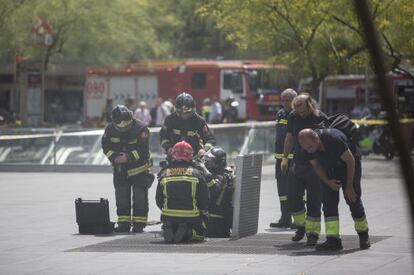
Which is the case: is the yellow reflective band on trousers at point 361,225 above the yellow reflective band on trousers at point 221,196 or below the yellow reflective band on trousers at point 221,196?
below

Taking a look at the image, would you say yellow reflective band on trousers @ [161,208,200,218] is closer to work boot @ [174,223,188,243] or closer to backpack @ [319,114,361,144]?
work boot @ [174,223,188,243]

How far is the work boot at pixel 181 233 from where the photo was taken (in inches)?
440

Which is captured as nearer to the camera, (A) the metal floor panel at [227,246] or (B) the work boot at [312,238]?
(A) the metal floor panel at [227,246]

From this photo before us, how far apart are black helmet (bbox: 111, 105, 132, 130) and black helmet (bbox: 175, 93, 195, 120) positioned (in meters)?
0.65

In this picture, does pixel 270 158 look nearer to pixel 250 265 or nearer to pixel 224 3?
pixel 224 3

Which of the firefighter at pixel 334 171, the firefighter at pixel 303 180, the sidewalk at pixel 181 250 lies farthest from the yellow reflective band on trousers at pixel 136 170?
the firefighter at pixel 334 171

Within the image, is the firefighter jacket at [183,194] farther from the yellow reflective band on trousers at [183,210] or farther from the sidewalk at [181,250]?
the sidewalk at [181,250]

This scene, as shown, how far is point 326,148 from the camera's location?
10.0 meters

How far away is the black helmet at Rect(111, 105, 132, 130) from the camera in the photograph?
1255 cm

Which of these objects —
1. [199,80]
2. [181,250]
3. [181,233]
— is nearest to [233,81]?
[199,80]

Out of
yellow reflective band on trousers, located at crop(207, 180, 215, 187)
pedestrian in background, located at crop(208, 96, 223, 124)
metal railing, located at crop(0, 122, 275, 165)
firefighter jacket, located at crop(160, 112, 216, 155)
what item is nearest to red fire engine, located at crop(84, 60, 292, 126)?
pedestrian in background, located at crop(208, 96, 223, 124)

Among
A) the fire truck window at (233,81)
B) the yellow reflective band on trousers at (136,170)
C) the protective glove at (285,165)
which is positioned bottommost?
the yellow reflective band on trousers at (136,170)

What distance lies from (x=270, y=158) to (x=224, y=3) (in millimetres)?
4260

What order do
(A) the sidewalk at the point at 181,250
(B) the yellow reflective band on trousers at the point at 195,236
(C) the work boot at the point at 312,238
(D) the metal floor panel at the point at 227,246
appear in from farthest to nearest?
(B) the yellow reflective band on trousers at the point at 195,236, (C) the work boot at the point at 312,238, (D) the metal floor panel at the point at 227,246, (A) the sidewalk at the point at 181,250
